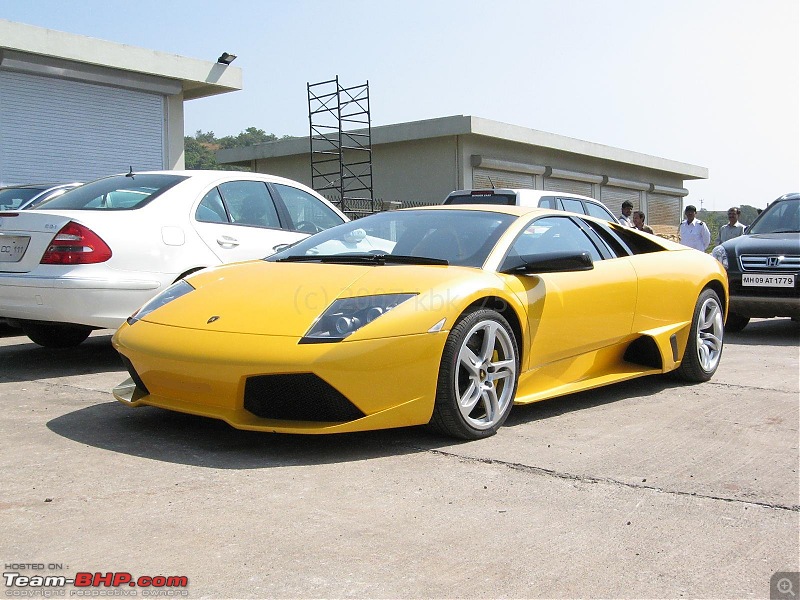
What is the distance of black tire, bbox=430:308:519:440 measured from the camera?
4098 millimetres

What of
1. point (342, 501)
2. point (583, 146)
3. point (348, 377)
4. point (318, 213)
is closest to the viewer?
point (342, 501)

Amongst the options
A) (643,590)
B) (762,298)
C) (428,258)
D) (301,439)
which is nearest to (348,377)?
(301,439)

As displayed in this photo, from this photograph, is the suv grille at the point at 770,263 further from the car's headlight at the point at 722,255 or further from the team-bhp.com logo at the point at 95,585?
the team-bhp.com logo at the point at 95,585

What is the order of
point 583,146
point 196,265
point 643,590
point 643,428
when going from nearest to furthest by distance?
point 643,590
point 643,428
point 196,265
point 583,146

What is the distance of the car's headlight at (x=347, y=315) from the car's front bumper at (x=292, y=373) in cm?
6

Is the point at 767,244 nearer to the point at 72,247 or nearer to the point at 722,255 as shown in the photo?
the point at 722,255

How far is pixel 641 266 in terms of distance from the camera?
5703 mm

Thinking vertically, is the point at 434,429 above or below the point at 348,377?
below

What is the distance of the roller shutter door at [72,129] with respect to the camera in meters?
15.4

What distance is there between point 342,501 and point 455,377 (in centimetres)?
104

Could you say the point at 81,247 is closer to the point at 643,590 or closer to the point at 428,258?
the point at 428,258

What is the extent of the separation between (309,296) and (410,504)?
1262mm

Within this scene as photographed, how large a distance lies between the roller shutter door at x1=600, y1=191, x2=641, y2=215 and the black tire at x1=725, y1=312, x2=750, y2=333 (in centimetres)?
2133

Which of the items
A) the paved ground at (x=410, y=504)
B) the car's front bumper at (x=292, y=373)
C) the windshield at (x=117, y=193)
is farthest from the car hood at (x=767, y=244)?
the car's front bumper at (x=292, y=373)
